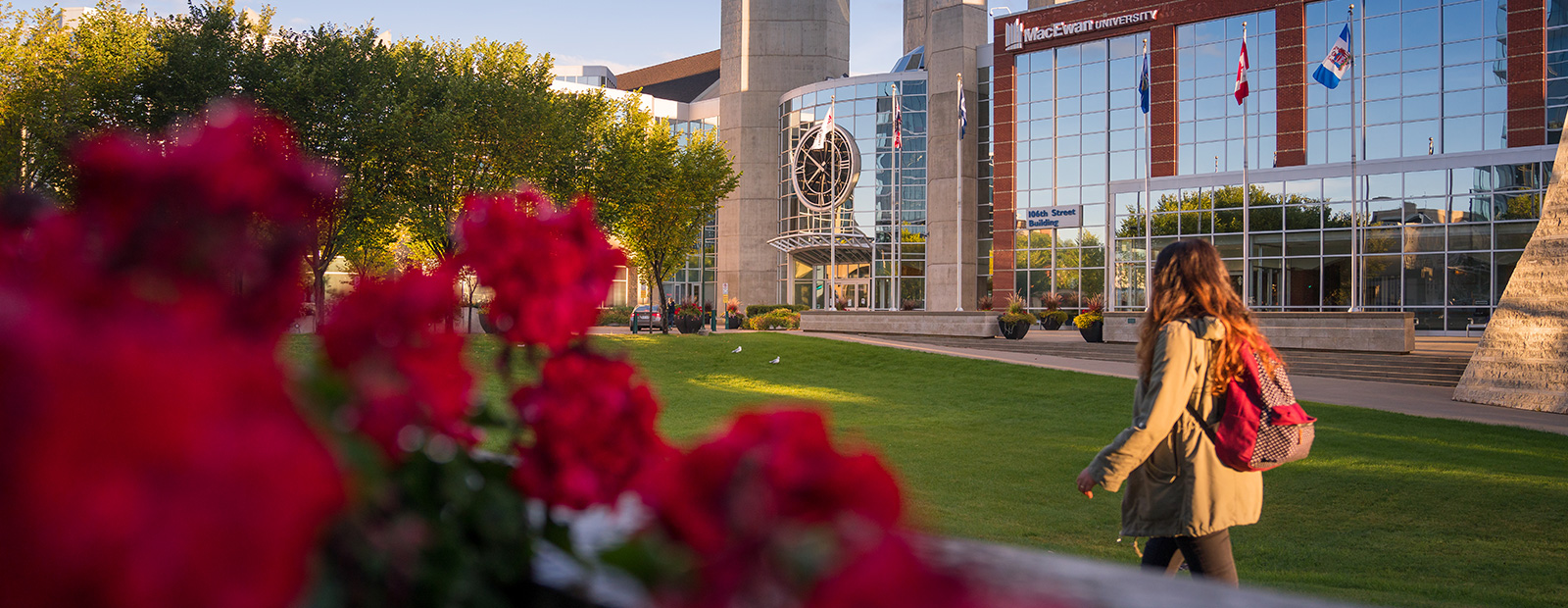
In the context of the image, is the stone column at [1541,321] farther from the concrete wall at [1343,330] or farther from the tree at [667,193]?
the tree at [667,193]

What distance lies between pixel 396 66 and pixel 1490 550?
28.3 metres

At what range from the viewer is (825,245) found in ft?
190

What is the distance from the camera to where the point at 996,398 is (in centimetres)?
1877

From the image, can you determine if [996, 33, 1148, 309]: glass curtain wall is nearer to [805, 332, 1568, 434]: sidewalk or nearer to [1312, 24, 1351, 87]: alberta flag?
[1312, 24, 1351, 87]: alberta flag

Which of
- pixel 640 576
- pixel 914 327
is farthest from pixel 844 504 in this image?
pixel 914 327

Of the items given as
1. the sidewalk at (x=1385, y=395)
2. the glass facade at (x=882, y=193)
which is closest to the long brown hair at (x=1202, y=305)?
the sidewalk at (x=1385, y=395)

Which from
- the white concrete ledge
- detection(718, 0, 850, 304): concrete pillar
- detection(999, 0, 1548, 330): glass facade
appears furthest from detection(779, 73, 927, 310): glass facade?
the white concrete ledge

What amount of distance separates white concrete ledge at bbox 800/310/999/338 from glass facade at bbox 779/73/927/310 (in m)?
14.8

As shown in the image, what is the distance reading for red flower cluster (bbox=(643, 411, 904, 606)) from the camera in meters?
0.49

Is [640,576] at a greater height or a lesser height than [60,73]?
lesser

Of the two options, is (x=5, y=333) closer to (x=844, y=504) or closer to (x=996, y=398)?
(x=844, y=504)

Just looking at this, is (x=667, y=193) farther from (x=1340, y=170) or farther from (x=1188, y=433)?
(x=1188, y=433)

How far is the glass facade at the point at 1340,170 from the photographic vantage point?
35719mm

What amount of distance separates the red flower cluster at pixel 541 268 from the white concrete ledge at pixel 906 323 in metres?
35.1
